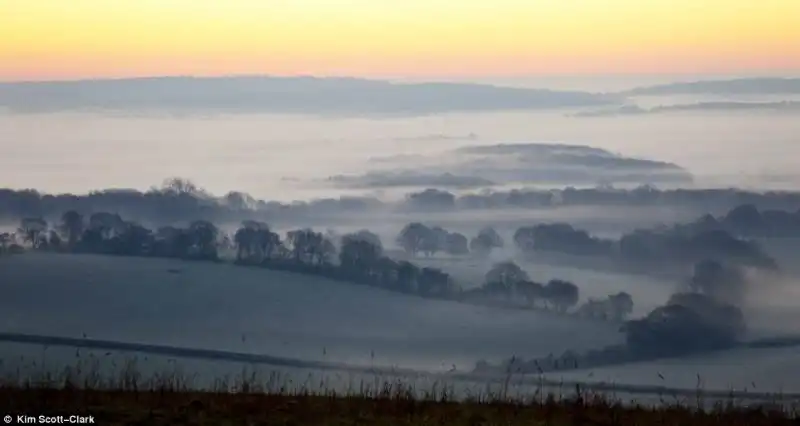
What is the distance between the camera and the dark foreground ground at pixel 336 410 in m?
12.2

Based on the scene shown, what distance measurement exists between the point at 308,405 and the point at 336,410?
38 cm

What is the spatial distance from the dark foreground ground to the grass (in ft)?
0.04

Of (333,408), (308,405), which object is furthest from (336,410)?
A: (308,405)

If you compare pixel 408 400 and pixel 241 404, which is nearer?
pixel 241 404

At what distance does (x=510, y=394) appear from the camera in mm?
15000

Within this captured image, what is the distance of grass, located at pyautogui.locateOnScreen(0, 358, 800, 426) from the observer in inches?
487

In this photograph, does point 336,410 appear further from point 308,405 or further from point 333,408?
point 308,405

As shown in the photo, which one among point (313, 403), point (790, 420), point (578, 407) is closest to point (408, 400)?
point (313, 403)

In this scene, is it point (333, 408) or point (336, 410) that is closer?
point (336, 410)

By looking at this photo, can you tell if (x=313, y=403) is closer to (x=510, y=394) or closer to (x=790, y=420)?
(x=510, y=394)

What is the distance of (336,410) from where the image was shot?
43.0 ft

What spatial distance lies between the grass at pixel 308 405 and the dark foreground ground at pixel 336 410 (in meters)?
0.01

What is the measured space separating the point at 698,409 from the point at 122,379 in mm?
6792

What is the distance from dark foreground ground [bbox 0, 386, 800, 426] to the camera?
12.2 metres
